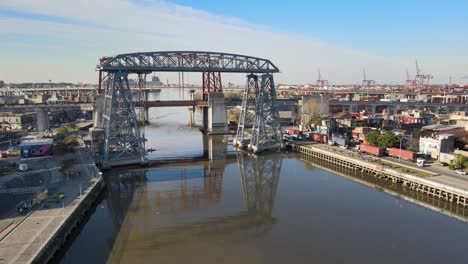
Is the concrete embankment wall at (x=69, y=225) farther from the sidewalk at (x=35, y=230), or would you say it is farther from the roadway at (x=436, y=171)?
the roadway at (x=436, y=171)

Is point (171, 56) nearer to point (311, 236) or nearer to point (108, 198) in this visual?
point (108, 198)

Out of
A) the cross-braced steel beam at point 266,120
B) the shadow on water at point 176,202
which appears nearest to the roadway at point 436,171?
the cross-braced steel beam at point 266,120

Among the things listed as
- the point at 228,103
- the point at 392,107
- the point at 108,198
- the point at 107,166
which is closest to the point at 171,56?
the point at 107,166

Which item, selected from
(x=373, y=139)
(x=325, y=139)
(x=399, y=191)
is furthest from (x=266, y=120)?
(x=399, y=191)

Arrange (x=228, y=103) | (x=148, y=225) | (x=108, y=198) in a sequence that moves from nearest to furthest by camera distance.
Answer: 1. (x=148, y=225)
2. (x=108, y=198)
3. (x=228, y=103)

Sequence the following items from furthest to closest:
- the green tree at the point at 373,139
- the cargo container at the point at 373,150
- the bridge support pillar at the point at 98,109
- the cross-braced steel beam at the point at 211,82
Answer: the cross-braced steel beam at the point at 211,82
the bridge support pillar at the point at 98,109
the green tree at the point at 373,139
the cargo container at the point at 373,150

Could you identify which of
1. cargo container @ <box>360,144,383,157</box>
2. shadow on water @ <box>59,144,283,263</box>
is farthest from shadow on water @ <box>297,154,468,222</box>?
shadow on water @ <box>59,144,283,263</box>

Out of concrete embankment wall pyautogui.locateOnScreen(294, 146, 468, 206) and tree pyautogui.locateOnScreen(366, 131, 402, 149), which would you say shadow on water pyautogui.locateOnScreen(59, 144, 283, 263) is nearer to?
concrete embankment wall pyautogui.locateOnScreen(294, 146, 468, 206)
